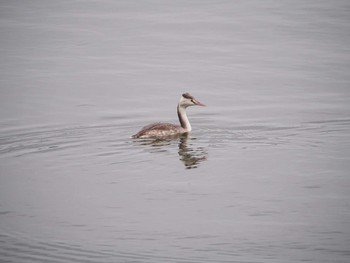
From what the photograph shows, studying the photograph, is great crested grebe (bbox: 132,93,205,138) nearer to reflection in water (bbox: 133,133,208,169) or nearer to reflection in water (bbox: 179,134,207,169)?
reflection in water (bbox: 133,133,208,169)

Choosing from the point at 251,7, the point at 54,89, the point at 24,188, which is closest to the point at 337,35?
the point at 251,7

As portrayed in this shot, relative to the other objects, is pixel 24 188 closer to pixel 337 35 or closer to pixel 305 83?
pixel 305 83

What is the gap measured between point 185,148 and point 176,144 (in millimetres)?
529

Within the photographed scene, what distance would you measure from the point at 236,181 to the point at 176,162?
1.80 metres

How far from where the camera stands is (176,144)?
18828mm

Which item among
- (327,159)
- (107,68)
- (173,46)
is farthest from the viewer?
(173,46)

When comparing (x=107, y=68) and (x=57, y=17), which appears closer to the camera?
(x=107, y=68)

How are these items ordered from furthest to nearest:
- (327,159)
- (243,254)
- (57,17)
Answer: (57,17) → (327,159) → (243,254)

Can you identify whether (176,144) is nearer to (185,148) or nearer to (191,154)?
(185,148)

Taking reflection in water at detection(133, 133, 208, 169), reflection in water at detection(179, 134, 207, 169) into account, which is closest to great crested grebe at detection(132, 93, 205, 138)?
reflection in water at detection(133, 133, 208, 169)

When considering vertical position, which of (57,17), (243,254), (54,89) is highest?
(57,17)

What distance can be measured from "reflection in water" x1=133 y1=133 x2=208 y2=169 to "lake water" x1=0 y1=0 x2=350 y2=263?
0.05 m

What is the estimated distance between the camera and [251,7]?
41.7 metres

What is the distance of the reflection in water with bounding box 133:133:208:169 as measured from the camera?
1721 centimetres
